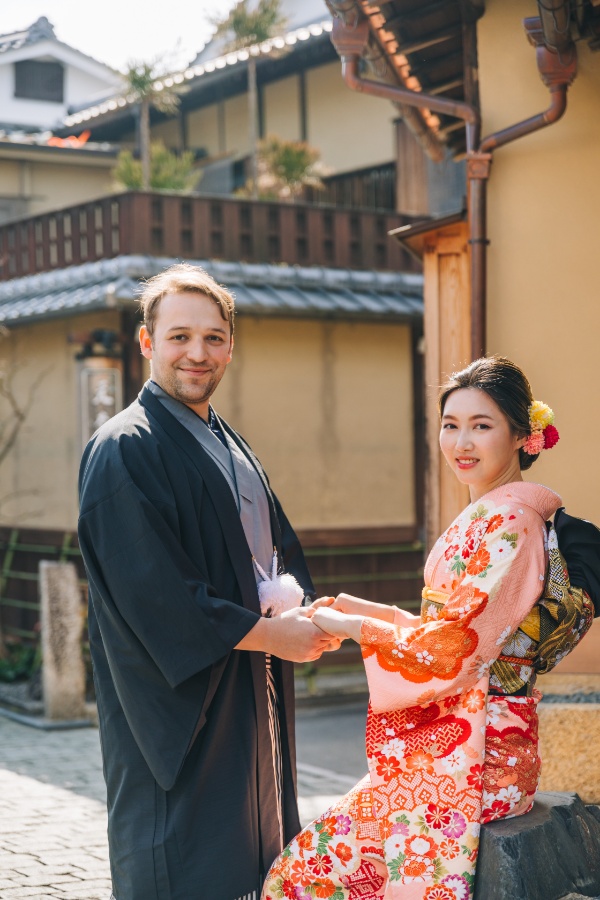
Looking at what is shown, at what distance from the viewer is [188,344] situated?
377 centimetres

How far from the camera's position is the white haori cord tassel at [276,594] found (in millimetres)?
3811

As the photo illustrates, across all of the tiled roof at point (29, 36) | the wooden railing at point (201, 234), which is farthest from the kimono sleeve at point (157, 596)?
the tiled roof at point (29, 36)

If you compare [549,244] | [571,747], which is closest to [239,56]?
[549,244]

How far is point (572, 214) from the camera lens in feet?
20.5

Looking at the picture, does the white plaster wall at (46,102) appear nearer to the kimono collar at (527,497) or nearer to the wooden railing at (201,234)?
the wooden railing at (201,234)

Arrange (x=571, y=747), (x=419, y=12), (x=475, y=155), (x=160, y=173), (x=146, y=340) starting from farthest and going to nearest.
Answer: (x=160, y=173)
(x=419, y=12)
(x=475, y=155)
(x=571, y=747)
(x=146, y=340)

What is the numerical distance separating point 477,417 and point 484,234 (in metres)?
3.26

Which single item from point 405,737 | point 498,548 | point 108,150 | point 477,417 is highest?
point 108,150

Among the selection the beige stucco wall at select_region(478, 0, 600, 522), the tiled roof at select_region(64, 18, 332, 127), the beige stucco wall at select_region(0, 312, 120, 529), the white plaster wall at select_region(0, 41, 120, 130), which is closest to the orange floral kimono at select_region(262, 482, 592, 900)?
the beige stucco wall at select_region(478, 0, 600, 522)

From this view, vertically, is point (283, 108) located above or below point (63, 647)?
above

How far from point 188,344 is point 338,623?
0.98 m

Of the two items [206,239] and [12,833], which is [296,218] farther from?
[12,833]

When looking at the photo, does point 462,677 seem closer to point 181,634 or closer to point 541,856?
point 541,856

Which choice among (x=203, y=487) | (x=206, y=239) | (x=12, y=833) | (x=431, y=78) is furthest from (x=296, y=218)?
(x=203, y=487)
